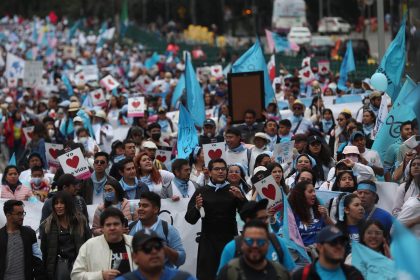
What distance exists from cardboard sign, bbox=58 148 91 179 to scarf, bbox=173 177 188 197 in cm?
121

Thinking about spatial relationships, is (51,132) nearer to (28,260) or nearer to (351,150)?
(351,150)

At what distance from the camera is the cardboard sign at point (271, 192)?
1200 cm

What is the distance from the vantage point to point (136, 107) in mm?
23281

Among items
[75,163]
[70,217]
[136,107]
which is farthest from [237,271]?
[136,107]

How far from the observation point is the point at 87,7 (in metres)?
103

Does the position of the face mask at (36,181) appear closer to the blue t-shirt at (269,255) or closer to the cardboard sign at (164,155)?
the cardboard sign at (164,155)

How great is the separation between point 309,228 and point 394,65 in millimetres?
7313

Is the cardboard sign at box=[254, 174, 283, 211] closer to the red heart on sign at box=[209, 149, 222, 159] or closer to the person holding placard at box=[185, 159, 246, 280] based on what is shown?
the person holding placard at box=[185, 159, 246, 280]

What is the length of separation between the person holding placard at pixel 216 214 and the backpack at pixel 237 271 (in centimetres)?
287

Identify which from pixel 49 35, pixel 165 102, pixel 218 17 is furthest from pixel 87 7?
pixel 165 102

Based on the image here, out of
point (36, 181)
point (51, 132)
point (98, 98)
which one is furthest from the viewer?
point (98, 98)

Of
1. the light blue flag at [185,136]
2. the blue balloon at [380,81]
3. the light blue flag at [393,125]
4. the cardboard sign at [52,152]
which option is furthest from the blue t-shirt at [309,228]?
the cardboard sign at [52,152]

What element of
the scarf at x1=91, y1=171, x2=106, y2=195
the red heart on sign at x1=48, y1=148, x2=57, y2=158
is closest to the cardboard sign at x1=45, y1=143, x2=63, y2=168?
the red heart on sign at x1=48, y1=148, x2=57, y2=158

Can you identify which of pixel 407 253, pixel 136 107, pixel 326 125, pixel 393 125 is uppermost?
pixel 407 253
